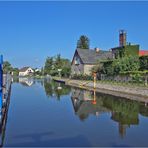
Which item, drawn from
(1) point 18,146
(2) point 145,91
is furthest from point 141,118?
(2) point 145,91

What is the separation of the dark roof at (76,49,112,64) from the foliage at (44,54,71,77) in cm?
1156

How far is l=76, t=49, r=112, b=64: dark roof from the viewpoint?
6366 centimetres

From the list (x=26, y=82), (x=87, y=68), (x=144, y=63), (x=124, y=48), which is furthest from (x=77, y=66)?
(x=144, y=63)

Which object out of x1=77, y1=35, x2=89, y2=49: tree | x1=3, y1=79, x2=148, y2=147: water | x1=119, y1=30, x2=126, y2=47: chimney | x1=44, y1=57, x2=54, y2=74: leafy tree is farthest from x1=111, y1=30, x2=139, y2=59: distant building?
x1=44, y1=57, x2=54, y2=74: leafy tree

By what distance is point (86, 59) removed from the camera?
209 ft

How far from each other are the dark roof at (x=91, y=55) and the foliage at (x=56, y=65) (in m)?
11.6

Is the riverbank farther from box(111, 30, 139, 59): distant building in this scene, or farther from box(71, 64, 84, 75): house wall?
box(71, 64, 84, 75): house wall

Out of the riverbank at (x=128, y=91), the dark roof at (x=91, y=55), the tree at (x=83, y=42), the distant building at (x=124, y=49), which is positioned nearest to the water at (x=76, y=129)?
the riverbank at (x=128, y=91)

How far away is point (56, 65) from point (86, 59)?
122 feet

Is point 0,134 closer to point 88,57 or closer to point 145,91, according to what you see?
point 145,91

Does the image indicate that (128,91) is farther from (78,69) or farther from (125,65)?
(78,69)

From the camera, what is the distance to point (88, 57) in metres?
64.6

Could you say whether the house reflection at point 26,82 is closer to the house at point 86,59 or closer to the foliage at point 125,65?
the house at point 86,59

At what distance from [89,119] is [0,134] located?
17.2 ft
